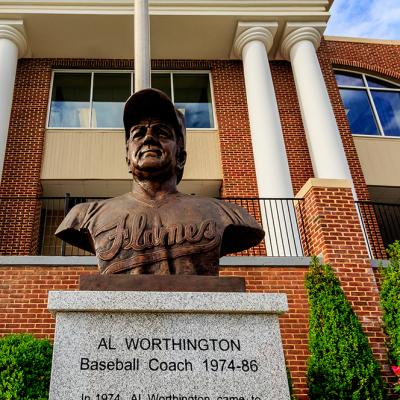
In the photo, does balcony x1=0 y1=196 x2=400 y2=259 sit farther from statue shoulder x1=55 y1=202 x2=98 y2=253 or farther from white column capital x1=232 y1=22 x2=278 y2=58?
statue shoulder x1=55 y1=202 x2=98 y2=253

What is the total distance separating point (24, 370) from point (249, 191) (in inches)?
325

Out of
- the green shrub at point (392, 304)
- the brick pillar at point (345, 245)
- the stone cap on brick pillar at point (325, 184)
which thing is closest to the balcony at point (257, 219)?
the stone cap on brick pillar at point (325, 184)

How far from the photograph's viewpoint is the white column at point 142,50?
17.6 ft

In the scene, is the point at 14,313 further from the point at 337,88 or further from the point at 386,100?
the point at 386,100

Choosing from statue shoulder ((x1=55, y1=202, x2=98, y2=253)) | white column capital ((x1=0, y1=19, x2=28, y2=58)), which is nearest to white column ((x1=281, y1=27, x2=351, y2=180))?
white column capital ((x1=0, y1=19, x2=28, y2=58))

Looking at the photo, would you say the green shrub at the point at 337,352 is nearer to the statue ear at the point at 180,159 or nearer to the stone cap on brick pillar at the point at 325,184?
the stone cap on brick pillar at the point at 325,184

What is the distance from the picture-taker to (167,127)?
4133mm

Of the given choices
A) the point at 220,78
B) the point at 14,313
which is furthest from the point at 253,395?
the point at 220,78

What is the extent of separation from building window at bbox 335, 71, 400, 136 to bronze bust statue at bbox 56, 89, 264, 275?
12.8 meters

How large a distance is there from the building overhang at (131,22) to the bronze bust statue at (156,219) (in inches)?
423

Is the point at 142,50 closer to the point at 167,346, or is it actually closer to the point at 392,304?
the point at 167,346

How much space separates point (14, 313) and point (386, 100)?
573 inches

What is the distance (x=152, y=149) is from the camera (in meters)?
3.99

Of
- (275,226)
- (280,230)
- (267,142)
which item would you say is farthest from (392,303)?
(267,142)
